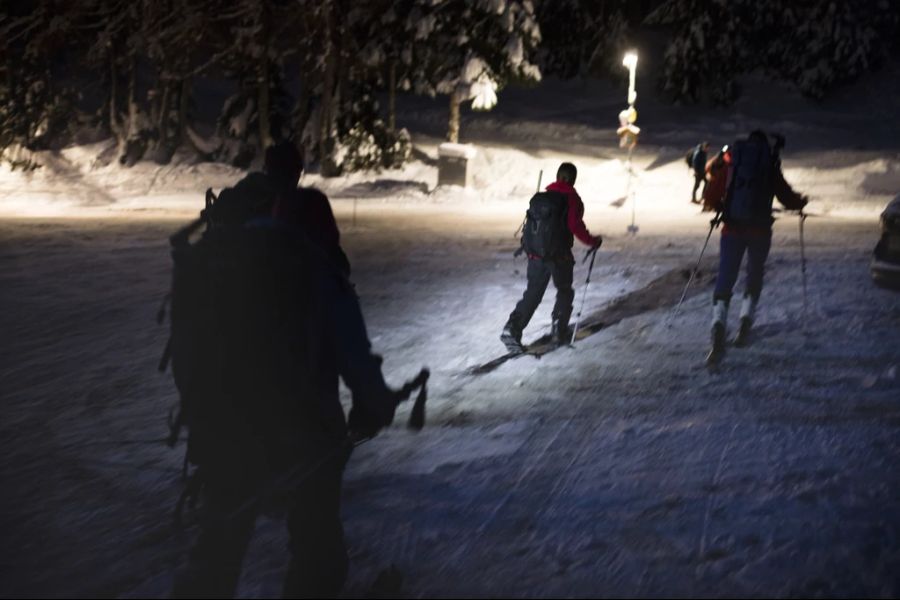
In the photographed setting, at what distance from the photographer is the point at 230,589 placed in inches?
117

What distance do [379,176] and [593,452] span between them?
2178 cm

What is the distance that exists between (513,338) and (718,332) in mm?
1680

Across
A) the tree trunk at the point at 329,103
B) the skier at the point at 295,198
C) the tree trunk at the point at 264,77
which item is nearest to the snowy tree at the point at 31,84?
the tree trunk at the point at 264,77

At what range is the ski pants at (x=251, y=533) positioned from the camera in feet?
9.54

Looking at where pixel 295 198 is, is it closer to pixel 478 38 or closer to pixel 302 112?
pixel 478 38

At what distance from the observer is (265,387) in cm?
282

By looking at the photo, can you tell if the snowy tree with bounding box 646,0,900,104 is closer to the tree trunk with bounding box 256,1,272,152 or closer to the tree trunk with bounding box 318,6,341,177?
the tree trunk with bounding box 318,6,341,177

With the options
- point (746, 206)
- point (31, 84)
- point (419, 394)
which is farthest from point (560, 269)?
point (31, 84)

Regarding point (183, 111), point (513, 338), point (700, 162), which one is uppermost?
Result: point (183, 111)

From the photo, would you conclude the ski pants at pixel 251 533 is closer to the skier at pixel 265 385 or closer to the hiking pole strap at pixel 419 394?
the skier at pixel 265 385

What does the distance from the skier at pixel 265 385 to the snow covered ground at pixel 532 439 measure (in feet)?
3.11

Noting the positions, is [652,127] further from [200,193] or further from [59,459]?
[59,459]

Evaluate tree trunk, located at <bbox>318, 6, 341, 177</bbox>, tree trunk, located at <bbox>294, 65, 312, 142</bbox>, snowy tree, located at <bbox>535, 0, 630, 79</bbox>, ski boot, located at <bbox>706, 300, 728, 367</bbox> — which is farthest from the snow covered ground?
snowy tree, located at <bbox>535, 0, 630, 79</bbox>

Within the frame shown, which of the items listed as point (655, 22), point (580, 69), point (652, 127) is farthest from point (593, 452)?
point (580, 69)
